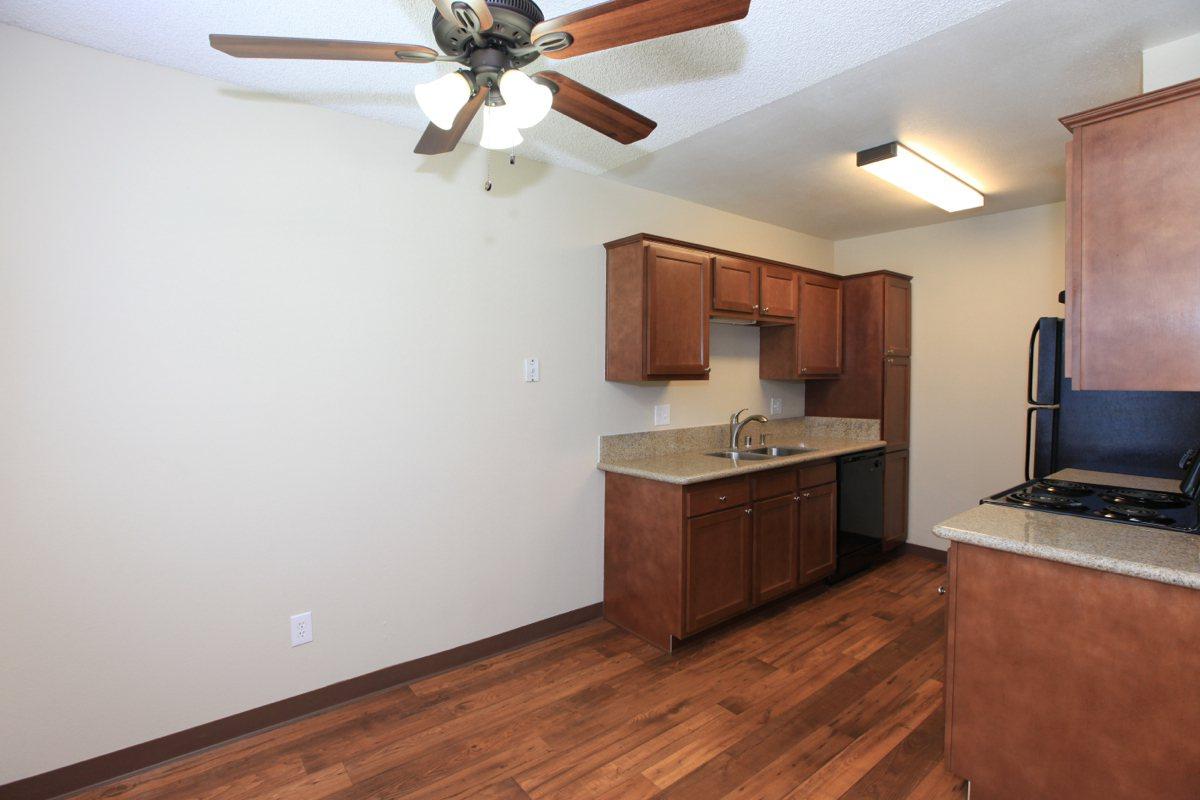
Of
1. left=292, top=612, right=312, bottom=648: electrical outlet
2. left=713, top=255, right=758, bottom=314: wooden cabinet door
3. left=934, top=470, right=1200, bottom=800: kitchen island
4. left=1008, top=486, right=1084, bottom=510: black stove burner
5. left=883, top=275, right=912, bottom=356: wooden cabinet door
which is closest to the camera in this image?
left=934, top=470, right=1200, bottom=800: kitchen island

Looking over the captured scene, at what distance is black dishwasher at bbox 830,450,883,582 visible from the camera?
3702 millimetres

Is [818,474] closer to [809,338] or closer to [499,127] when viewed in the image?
[809,338]

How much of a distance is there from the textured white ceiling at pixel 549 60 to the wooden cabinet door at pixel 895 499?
287 cm

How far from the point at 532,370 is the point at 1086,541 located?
221 centimetres

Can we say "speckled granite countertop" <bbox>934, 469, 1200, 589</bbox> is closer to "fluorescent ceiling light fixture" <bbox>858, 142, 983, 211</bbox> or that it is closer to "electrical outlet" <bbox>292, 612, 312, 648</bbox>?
"fluorescent ceiling light fixture" <bbox>858, 142, 983, 211</bbox>

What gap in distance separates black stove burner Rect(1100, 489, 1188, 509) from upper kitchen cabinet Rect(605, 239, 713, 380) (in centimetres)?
180

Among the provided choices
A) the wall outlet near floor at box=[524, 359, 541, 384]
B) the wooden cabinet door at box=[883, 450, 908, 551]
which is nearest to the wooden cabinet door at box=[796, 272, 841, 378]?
the wooden cabinet door at box=[883, 450, 908, 551]

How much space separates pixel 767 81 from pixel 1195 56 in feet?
4.26

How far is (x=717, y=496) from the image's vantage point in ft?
9.45

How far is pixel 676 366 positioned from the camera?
3.10 metres

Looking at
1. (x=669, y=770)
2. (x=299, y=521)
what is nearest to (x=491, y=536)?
(x=299, y=521)

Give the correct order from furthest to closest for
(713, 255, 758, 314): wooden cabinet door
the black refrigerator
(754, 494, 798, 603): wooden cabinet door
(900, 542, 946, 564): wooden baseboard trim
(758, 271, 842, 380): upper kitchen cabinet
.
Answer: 1. (900, 542, 946, 564): wooden baseboard trim
2. (758, 271, 842, 380): upper kitchen cabinet
3. (713, 255, 758, 314): wooden cabinet door
4. (754, 494, 798, 603): wooden cabinet door
5. the black refrigerator

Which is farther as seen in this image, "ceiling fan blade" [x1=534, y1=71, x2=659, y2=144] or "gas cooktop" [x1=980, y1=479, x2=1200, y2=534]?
"gas cooktop" [x1=980, y1=479, x2=1200, y2=534]

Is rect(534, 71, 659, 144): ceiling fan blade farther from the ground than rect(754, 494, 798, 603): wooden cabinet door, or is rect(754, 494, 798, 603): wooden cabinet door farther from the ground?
rect(534, 71, 659, 144): ceiling fan blade
